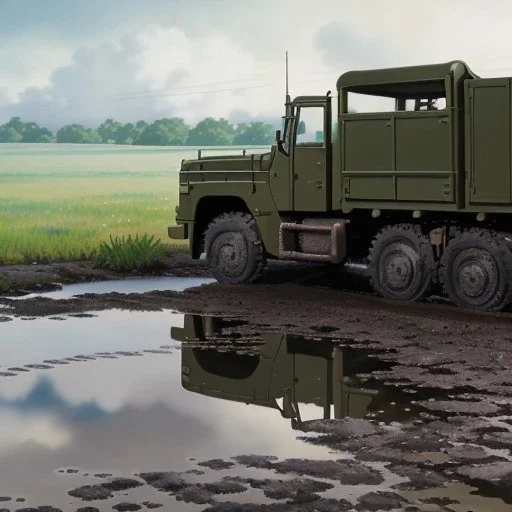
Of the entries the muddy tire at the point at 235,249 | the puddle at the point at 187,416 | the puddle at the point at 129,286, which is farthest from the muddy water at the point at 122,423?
the muddy tire at the point at 235,249

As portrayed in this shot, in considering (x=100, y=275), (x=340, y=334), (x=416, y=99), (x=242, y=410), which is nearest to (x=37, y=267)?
(x=100, y=275)

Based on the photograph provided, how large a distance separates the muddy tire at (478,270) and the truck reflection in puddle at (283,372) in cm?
362

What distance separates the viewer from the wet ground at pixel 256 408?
7652 mm

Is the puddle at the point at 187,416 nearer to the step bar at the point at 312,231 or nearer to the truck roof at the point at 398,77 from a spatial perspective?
the step bar at the point at 312,231

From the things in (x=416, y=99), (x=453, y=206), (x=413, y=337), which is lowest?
(x=413, y=337)

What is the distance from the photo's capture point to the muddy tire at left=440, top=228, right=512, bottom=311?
16.8 m

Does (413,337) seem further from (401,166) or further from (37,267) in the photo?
(37,267)

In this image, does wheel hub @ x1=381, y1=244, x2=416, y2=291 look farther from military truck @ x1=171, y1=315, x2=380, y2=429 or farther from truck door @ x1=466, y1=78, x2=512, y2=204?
military truck @ x1=171, y1=315, x2=380, y2=429

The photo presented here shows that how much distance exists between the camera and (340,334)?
1452 centimetres

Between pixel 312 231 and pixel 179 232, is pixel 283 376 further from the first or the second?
pixel 179 232

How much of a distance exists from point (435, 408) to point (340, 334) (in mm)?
4403

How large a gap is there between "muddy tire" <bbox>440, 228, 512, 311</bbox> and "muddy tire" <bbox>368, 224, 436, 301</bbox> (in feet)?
1.25

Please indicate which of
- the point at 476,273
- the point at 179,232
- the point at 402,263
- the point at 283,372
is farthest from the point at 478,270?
the point at 179,232

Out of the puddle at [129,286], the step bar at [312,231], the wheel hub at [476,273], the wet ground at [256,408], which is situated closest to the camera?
the wet ground at [256,408]
